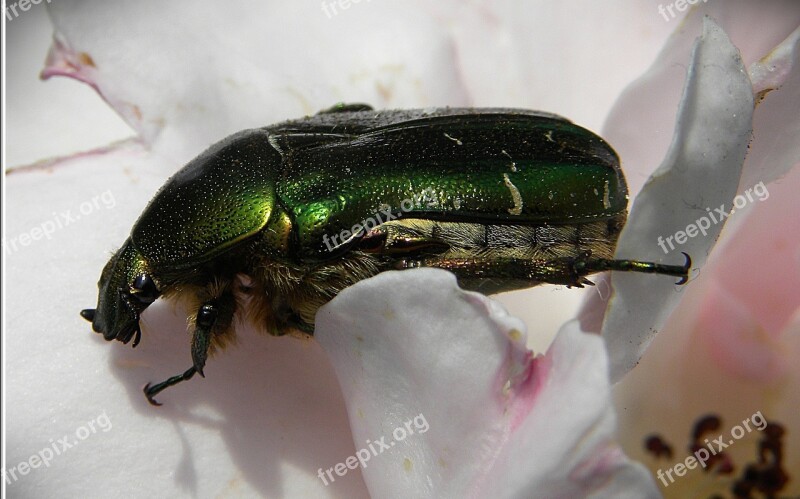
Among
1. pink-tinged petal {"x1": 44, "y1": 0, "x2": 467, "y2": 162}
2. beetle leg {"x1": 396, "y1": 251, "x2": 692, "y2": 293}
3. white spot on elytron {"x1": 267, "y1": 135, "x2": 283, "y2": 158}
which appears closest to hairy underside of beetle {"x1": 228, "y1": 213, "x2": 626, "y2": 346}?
beetle leg {"x1": 396, "y1": 251, "x2": 692, "y2": 293}

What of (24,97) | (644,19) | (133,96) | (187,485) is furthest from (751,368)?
(24,97)

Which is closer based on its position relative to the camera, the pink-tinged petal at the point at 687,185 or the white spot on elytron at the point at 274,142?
the pink-tinged petal at the point at 687,185

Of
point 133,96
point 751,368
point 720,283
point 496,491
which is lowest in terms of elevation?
point 751,368

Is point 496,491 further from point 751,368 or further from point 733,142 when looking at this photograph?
point 751,368

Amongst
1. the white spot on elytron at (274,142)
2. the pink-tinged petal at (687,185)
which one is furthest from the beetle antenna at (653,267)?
the white spot on elytron at (274,142)

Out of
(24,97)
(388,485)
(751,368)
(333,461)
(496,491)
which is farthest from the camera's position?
(24,97)

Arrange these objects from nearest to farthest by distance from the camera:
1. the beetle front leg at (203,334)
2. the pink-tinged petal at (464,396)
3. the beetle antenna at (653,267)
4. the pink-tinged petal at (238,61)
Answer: the pink-tinged petal at (464,396) < the beetle antenna at (653,267) < the beetle front leg at (203,334) < the pink-tinged petal at (238,61)

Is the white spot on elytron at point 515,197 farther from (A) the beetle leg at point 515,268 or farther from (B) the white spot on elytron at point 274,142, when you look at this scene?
(B) the white spot on elytron at point 274,142

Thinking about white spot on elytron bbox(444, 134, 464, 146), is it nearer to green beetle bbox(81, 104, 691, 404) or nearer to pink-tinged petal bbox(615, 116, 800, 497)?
green beetle bbox(81, 104, 691, 404)
